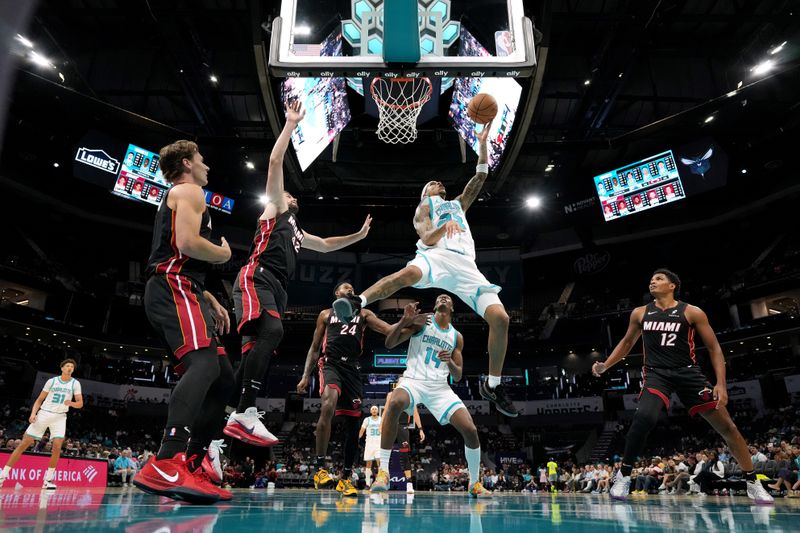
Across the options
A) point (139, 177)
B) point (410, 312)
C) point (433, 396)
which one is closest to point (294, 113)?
point (410, 312)

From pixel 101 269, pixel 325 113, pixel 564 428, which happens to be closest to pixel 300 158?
pixel 325 113

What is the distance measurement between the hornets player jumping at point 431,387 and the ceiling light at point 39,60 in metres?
15.1

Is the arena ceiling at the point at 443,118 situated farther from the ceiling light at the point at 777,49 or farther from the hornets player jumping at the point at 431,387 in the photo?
the hornets player jumping at the point at 431,387

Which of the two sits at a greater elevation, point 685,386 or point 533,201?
point 533,201

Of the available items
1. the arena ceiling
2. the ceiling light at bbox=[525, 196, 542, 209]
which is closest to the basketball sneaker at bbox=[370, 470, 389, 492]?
the arena ceiling

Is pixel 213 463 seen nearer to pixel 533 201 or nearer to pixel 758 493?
pixel 758 493

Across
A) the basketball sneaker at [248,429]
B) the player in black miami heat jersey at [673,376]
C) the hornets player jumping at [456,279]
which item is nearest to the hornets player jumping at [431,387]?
the hornets player jumping at [456,279]

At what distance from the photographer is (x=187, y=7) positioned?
46.3 ft

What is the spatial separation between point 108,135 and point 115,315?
40.0 feet

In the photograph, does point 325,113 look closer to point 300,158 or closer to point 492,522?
point 300,158

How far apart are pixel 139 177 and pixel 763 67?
23.0m

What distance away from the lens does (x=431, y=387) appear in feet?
20.6

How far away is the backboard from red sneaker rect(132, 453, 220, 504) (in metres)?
5.08

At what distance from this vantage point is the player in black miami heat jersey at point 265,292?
4230 mm
